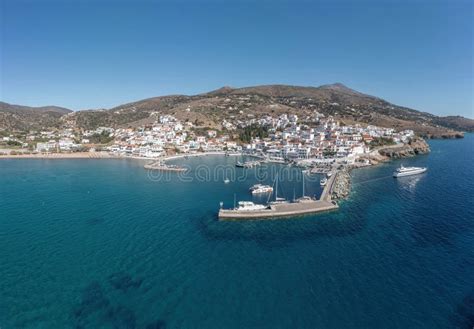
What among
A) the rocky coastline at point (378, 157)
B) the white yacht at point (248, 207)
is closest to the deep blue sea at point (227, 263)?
the white yacht at point (248, 207)

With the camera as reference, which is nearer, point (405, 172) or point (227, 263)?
point (227, 263)

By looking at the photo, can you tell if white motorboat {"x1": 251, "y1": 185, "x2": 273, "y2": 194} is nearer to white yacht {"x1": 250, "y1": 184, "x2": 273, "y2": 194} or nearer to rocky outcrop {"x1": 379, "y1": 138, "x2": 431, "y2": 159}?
white yacht {"x1": 250, "y1": 184, "x2": 273, "y2": 194}

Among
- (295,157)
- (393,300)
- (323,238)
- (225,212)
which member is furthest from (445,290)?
(295,157)

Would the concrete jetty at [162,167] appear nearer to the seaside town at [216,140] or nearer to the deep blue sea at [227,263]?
the seaside town at [216,140]

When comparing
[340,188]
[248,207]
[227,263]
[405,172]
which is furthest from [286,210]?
[405,172]

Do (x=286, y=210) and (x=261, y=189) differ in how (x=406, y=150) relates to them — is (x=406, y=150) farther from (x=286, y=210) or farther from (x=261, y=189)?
(x=286, y=210)

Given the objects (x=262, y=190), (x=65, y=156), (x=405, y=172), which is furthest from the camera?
(x=65, y=156)
